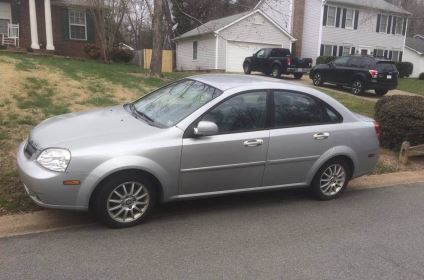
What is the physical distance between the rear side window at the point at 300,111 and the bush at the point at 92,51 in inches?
776

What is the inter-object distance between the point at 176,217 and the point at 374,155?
2982mm

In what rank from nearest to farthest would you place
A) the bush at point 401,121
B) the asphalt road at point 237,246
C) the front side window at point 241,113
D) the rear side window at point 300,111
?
the asphalt road at point 237,246 → the front side window at point 241,113 → the rear side window at point 300,111 → the bush at point 401,121

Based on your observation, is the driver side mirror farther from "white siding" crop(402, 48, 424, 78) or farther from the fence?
→ "white siding" crop(402, 48, 424, 78)

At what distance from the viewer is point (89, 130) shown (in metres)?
4.91

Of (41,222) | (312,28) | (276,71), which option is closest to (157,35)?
(276,71)

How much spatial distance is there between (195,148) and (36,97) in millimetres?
5671

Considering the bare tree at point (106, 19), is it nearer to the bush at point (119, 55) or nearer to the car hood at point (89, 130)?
the bush at point (119, 55)

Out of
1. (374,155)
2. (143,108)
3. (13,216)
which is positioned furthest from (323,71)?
(13,216)

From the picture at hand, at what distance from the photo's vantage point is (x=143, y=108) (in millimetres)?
5785

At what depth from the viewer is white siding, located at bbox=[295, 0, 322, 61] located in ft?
111

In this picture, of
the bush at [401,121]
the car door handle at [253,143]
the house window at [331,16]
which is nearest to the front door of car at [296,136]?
the car door handle at [253,143]

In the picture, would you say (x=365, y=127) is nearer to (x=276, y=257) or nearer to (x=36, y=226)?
(x=276, y=257)

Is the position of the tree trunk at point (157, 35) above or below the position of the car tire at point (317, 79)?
above

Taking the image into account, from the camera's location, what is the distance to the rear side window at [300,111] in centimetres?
559
